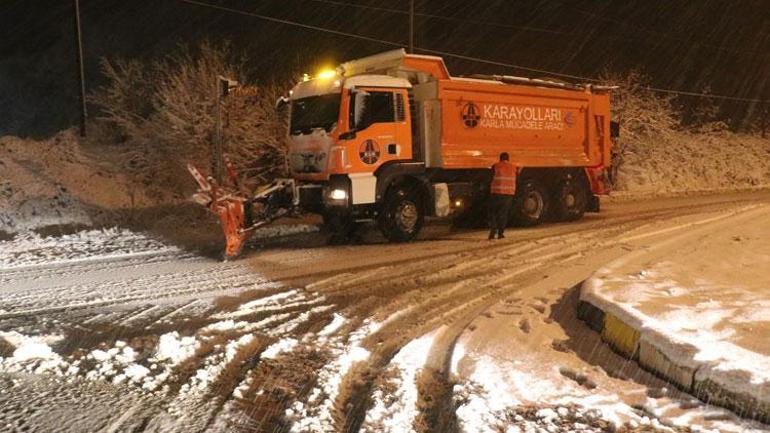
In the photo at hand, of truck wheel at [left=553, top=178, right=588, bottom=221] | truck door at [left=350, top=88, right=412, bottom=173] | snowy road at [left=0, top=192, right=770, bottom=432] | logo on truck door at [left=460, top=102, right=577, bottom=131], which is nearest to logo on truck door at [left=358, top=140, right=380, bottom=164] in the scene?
truck door at [left=350, top=88, right=412, bottom=173]

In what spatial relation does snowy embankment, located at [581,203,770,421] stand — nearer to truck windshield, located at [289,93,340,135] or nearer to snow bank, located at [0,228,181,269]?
truck windshield, located at [289,93,340,135]

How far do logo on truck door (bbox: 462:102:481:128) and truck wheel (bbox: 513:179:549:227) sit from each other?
2.05m

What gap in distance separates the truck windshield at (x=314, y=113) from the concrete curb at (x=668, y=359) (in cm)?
607

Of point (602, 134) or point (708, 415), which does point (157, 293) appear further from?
point (602, 134)

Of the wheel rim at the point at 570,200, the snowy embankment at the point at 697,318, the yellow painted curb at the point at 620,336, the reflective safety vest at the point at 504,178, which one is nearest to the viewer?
the snowy embankment at the point at 697,318

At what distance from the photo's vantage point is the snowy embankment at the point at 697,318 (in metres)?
4.45

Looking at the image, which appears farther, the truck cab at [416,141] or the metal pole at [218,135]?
the metal pole at [218,135]

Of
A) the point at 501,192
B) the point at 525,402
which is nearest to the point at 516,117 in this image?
the point at 501,192

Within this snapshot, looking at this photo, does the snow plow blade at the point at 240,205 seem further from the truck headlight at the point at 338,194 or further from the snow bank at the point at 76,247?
the snow bank at the point at 76,247

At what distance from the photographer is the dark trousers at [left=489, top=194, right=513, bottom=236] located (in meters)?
12.2

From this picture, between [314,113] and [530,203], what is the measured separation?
552cm

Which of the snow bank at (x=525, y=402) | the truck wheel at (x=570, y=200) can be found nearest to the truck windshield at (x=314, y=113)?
the truck wheel at (x=570, y=200)

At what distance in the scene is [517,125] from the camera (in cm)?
1392

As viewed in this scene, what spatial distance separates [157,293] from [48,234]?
258 inches
